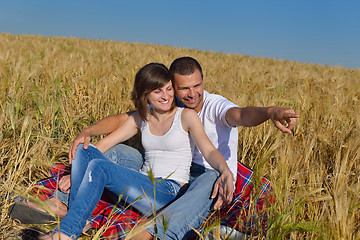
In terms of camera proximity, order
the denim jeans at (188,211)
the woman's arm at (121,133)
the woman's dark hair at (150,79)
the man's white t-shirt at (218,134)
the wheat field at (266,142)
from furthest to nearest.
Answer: the woman's arm at (121,133), the man's white t-shirt at (218,134), the woman's dark hair at (150,79), the denim jeans at (188,211), the wheat field at (266,142)

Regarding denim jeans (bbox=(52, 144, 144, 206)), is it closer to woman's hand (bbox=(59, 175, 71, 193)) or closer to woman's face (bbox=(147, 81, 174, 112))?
woman's hand (bbox=(59, 175, 71, 193))

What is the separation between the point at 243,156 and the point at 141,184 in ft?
2.72

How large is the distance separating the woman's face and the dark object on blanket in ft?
2.60

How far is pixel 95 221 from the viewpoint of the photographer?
63.7 inches

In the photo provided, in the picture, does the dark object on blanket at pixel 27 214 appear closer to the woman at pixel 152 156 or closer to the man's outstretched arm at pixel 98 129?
the woman at pixel 152 156

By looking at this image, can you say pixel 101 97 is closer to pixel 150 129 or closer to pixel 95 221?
pixel 150 129

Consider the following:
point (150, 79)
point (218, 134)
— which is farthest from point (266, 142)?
point (150, 79)

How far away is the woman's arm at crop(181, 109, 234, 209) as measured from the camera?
1514 mm

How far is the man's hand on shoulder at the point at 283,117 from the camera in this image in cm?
136

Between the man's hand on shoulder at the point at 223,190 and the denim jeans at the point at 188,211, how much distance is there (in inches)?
2.1

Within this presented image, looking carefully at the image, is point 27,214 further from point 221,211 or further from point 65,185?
point 221,211

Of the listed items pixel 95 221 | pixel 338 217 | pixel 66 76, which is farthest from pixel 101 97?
pixel 338 217

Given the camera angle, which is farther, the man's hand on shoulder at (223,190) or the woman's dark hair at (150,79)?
the woman's dark hair at (150,79)

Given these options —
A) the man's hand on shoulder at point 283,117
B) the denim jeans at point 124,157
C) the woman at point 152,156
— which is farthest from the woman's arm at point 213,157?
the denim jeans at point 124,157
